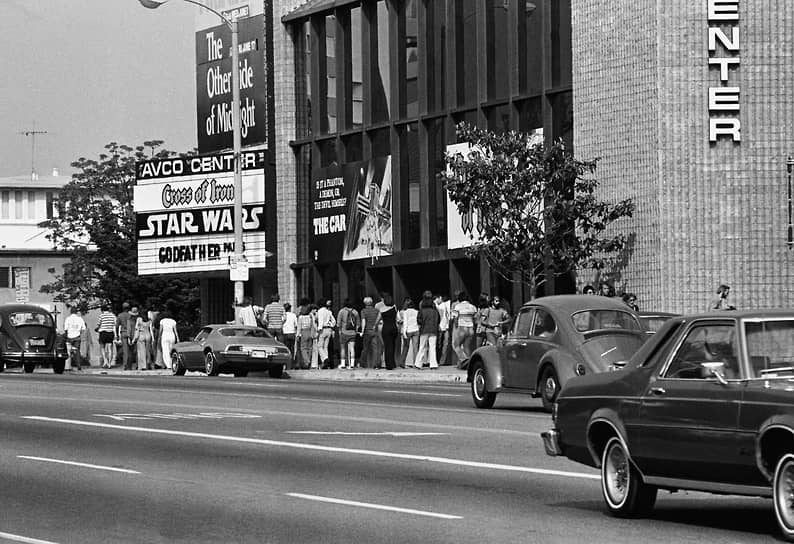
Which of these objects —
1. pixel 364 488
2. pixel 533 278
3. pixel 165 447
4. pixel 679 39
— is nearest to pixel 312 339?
pixel 533 278

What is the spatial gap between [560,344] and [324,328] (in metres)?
19.1

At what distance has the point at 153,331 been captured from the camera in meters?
46.7

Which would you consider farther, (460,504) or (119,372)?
(119,372)

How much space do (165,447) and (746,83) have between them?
18.8 meters

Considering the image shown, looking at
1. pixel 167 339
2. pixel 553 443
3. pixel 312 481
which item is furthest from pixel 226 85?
pixel 553 443

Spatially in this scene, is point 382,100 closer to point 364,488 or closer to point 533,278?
point 533,278

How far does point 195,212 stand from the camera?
50469 mm

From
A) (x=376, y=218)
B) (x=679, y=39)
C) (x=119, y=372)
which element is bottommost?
(x=119, y=372)

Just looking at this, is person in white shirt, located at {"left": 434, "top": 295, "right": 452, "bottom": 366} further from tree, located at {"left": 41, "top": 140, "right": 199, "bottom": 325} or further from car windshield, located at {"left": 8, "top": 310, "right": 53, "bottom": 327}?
tree, located at {"left": 41, "top": 140, "right": 199, "bottom": 325}

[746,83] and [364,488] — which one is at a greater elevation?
[746,83]

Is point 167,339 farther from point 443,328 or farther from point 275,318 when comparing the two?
point 443,328

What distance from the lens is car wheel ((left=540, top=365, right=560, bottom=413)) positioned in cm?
2253

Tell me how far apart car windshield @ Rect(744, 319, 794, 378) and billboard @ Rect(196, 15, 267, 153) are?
130ft

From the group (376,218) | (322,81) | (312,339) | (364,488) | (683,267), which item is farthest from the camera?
(322,81)
